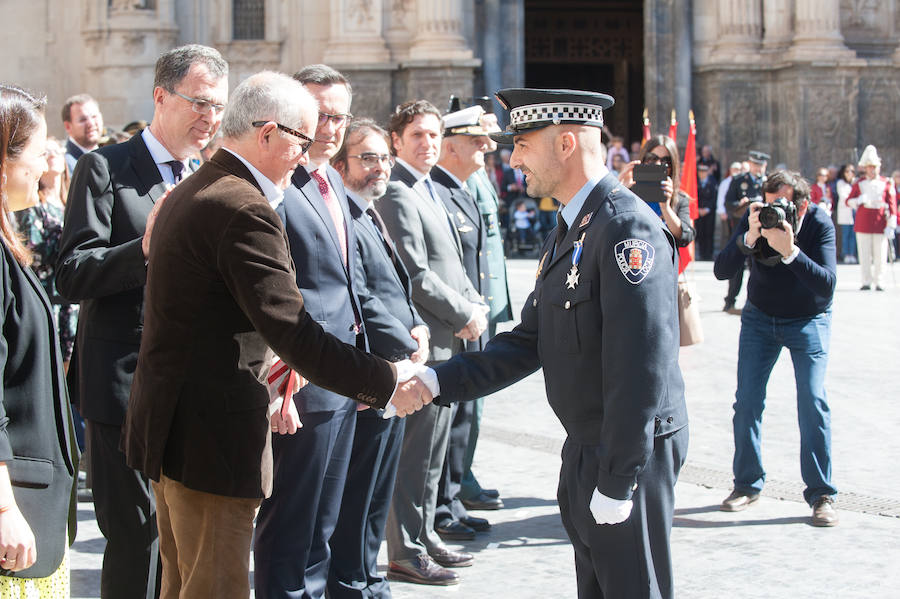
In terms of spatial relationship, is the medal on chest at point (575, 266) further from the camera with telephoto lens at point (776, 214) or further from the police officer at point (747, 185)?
the police officer at point (747, 185)

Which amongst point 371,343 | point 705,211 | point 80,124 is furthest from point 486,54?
point 371,343

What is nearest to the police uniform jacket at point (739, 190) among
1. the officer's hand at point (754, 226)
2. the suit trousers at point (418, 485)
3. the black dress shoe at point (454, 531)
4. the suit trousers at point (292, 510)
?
the officer's hand at point (754, 226)

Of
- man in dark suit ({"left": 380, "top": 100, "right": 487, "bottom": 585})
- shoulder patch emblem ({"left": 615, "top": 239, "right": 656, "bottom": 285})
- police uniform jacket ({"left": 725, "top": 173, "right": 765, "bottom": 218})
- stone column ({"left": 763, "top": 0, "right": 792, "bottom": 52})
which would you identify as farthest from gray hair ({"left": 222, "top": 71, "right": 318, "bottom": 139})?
stone column ({"left": 763, "top": 0, "right": 792, "bottom": 52})

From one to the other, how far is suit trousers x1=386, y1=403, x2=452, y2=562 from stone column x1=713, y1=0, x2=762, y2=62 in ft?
55.9

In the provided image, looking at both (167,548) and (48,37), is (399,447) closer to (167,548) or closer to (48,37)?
(167,548)

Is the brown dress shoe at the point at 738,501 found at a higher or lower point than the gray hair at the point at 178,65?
lower

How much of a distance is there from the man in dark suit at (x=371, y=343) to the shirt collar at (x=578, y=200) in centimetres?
109

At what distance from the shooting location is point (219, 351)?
3.37 m

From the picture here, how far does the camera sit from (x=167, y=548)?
3748 millimetres

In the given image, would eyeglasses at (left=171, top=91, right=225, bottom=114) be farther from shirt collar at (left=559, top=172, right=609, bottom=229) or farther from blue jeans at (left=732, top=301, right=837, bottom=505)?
blue jeans at (left=732, top=301, right=837, bottom=505)

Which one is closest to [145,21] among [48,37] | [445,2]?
[48,37]

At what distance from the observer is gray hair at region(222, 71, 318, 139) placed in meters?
3.55

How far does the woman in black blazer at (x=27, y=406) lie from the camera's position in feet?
10.6

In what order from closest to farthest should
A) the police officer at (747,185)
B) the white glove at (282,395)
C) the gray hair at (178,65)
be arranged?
the white glove at (282,395) → the gray hair at (178,65) → the police officer at (747,185)
